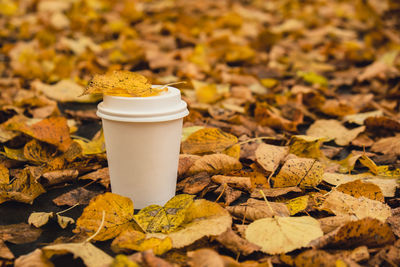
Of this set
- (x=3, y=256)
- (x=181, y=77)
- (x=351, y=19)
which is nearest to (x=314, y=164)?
(x=3, y=256)

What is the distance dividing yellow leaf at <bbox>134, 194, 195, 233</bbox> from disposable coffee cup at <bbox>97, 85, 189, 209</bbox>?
8cm

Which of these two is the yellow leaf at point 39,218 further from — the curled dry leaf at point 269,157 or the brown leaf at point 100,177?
the curled dry leaf at point 269,157

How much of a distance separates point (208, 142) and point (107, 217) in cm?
44

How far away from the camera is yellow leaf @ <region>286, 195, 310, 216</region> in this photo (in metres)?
0.98

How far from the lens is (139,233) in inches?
34.0

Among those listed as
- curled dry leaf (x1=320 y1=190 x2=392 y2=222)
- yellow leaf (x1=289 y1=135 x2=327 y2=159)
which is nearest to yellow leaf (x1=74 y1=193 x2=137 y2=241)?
curled dry leaf (x1=320 y1=190 x2=392 y2=222)

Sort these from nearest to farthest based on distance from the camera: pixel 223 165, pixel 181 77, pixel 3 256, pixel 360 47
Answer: pixel 3 256 < pixel 223 165 < pixel 181 77 < pixel 360 47

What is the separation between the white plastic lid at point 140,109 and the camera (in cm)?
92

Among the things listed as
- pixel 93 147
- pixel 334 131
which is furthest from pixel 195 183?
pixel 334 131

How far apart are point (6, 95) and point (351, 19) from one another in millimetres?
2856

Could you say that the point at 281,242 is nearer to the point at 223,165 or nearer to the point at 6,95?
the point at 223,165

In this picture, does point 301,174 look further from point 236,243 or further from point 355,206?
point 236,243

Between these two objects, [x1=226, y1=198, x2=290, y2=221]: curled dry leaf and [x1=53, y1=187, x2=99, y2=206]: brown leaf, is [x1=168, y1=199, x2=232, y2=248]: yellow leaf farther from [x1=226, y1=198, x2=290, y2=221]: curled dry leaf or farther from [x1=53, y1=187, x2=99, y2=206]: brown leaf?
[x1=53, y1=187, x2=99, y2=206]: brown leaf

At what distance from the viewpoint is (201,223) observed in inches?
34.4
